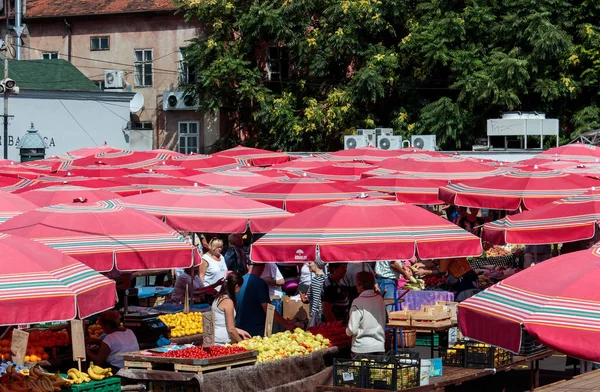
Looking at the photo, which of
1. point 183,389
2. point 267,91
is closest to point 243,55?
point 267,91

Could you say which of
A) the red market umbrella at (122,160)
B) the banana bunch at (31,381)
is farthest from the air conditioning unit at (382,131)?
the banana bunch at (31,381)

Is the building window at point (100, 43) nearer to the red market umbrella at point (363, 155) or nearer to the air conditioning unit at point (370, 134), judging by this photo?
the air conditioning unit at point (370, 134)

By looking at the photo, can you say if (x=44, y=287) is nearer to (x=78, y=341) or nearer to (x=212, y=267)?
(x=78, y=341)

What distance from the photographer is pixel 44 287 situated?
314 inches

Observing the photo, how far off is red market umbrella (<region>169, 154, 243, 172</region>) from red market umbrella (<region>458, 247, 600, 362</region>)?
18766 millimetres

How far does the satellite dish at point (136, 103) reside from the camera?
48.2 metres

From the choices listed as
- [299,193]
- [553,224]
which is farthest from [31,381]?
[299,193]

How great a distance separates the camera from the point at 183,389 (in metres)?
11.0

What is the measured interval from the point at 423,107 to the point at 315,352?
3264 centimetres

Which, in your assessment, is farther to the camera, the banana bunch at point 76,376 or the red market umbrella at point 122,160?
Result: the red market umbrella at point 122,160

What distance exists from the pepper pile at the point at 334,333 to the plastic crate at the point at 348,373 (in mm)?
1179

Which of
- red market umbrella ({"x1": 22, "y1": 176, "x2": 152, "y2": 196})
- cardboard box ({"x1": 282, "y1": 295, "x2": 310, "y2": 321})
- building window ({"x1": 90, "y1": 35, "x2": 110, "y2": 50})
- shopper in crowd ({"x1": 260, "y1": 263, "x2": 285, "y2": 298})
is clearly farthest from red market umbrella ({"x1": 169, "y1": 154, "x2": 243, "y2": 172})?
building window ({"x1": 90, "y1": 35, "x2": 110, "y2": 50})

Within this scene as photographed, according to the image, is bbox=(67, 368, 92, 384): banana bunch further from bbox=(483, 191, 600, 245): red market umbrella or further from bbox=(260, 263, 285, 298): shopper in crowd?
bbox=(483, 191, 600, 245): red market umbrella

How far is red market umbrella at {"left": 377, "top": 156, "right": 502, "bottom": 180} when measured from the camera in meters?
21.8
